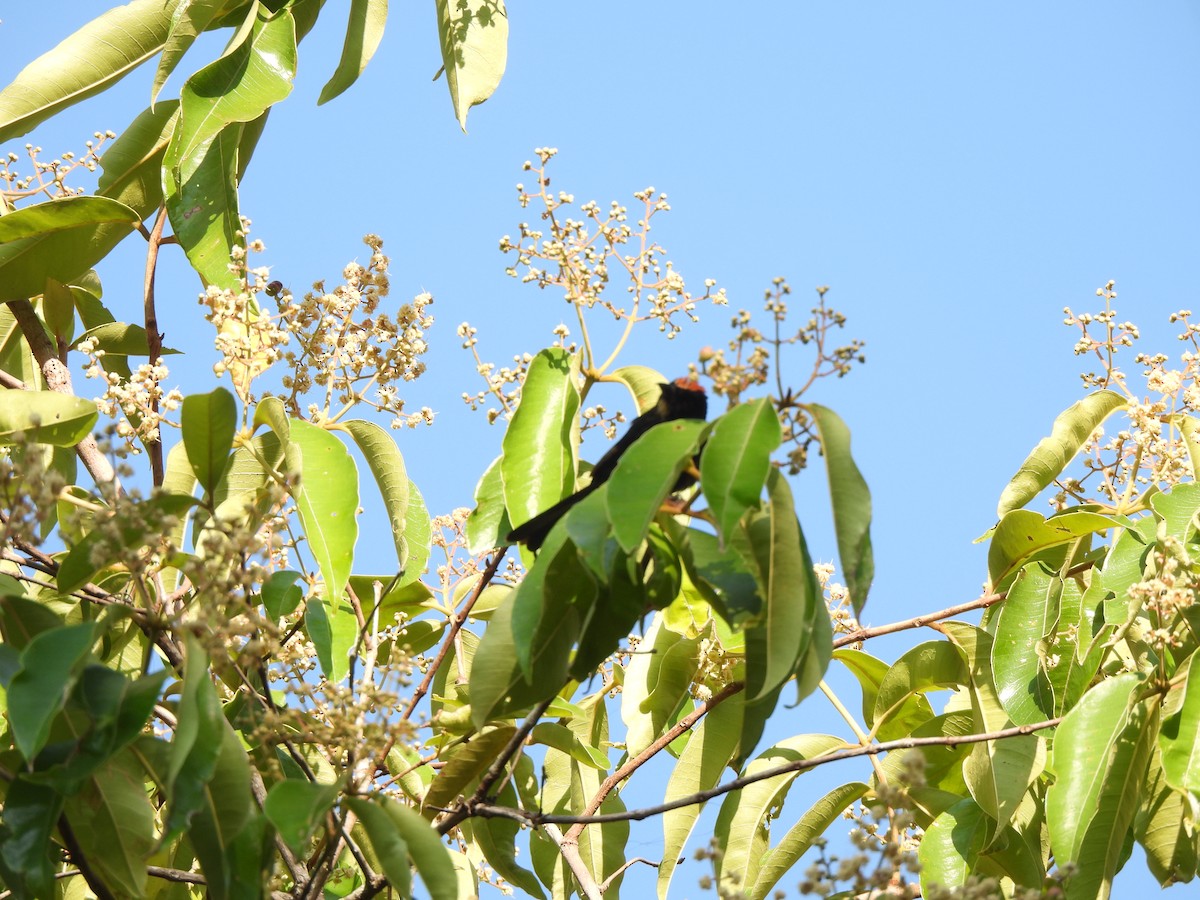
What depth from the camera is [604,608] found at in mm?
1679

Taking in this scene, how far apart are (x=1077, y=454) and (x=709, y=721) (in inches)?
43.0

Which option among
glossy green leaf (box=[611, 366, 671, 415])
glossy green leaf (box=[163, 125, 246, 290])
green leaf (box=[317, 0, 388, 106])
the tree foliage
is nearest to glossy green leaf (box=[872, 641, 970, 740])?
the tree foliage

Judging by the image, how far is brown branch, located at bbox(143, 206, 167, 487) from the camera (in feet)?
8.55

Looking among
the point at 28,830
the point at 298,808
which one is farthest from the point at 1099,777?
the point at 28,830

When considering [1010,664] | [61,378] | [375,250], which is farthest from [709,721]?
[61,378]

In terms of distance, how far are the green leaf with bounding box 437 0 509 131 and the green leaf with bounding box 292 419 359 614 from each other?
0.89m

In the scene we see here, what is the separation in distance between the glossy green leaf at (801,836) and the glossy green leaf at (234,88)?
5.64 feet

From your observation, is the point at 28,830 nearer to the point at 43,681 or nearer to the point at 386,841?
the point at 43,681

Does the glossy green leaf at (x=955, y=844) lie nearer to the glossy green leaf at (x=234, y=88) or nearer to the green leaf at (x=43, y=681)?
the green leaf at (x=43, y=681)

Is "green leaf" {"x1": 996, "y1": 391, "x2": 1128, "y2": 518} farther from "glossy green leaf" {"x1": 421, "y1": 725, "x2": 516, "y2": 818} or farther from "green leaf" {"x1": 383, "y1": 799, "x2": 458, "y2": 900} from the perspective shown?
"green leaf" {"x1": 383, "y1": 799, "x2": 458, "y2": 900}

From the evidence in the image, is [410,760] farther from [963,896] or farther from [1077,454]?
[1077,454]

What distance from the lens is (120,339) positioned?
317 centimetres

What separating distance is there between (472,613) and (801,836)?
92 centimetres

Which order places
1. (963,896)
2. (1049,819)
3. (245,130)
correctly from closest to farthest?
1. (963,896)
2. (1049,819)
3. (245,130)
